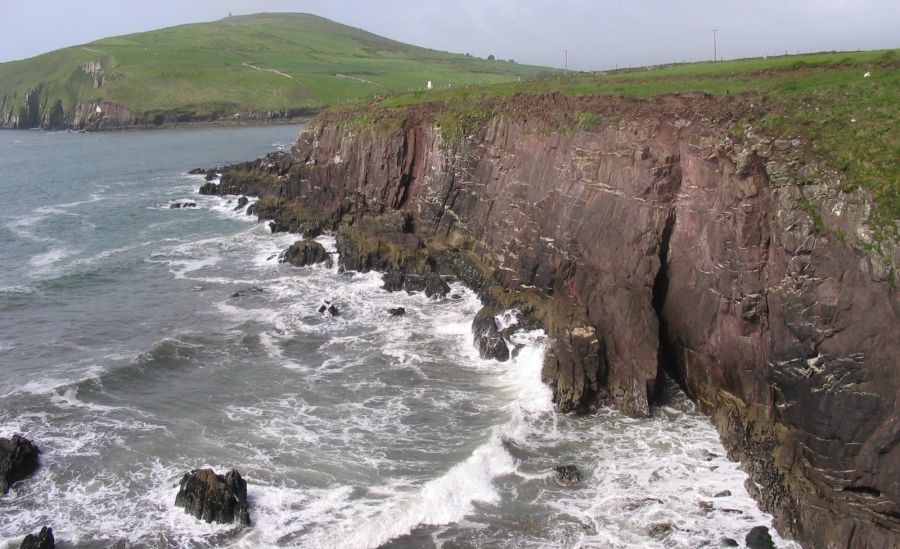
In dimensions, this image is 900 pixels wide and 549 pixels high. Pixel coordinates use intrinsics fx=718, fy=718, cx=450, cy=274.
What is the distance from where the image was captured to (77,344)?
125 ft

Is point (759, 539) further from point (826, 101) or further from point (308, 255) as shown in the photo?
point (308, 255)

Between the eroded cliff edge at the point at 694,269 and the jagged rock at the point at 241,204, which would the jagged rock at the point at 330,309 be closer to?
the eroded cliff edge at the point at 694,269

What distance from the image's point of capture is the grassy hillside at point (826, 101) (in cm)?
2378

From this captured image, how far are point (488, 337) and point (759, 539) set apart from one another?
16.8m

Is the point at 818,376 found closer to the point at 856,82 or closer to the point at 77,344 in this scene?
the point at 856,82

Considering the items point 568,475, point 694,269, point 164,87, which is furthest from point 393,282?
point 164,87

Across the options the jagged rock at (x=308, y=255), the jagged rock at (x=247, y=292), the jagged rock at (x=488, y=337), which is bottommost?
the jagged rock at (x=488, y=337)

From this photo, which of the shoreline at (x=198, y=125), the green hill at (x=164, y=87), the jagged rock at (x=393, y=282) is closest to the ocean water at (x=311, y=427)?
the jagged rock at (x=393, y=282)

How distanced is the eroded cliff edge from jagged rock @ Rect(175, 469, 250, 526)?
44.2 ft

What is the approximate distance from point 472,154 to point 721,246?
75.3 feet

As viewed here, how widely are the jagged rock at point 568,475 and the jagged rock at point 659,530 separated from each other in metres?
3.18

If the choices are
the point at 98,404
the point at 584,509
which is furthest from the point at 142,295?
the point at 584,509

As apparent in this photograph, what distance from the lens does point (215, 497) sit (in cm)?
2336

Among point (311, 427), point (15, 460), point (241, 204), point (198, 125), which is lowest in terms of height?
point (311, 427)
